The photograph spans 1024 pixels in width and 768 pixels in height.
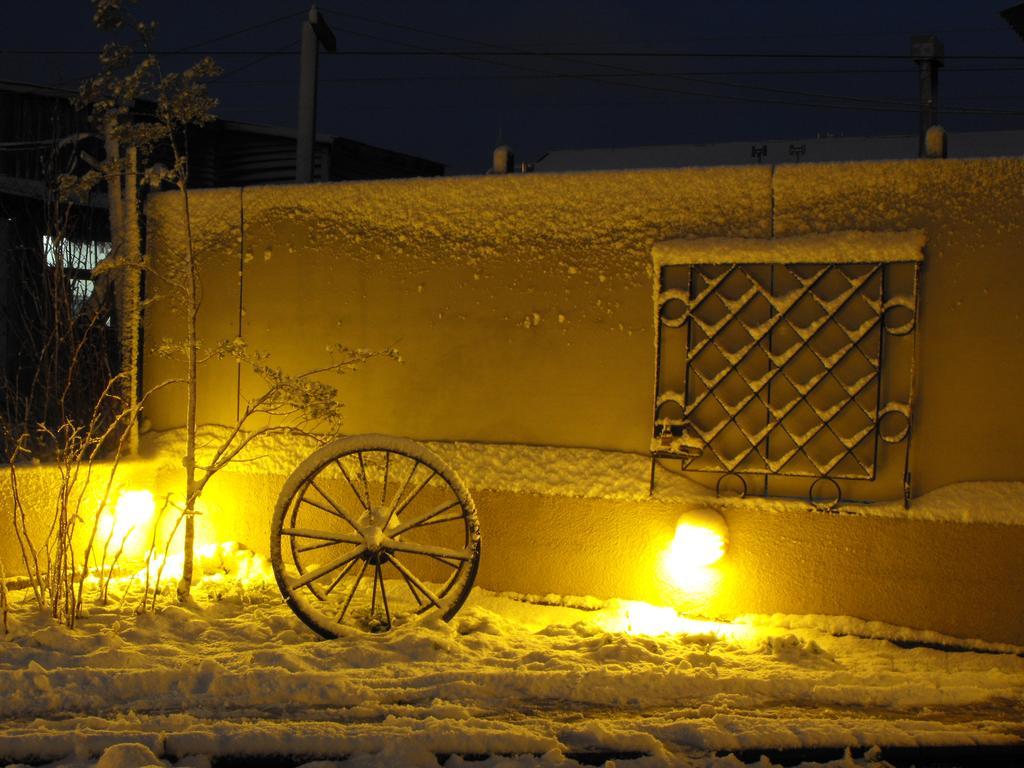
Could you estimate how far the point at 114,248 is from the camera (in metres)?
7.52

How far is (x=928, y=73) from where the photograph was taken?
35.3 feet

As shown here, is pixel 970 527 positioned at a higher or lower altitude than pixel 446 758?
higher

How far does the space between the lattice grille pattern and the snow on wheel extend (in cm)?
136

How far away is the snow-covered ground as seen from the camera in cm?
421

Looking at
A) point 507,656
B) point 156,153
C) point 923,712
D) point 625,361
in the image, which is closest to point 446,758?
point 507,656

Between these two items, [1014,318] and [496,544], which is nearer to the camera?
[1014,318]

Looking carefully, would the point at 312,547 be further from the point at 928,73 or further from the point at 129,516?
the point at 928,73

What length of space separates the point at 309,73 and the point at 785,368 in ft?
22.1

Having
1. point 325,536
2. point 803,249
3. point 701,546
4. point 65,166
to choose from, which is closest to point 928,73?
point 803,249

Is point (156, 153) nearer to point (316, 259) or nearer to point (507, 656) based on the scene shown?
point (316, 259)

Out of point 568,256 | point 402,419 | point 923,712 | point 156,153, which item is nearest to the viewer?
point 923,712

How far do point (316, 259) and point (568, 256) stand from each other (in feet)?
5.98

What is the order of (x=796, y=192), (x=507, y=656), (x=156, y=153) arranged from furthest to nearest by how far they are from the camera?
(x=156, y=153) → (x=796, y=192) → (x=507, y=656)

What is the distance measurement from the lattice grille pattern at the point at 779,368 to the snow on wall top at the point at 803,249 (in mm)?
62
